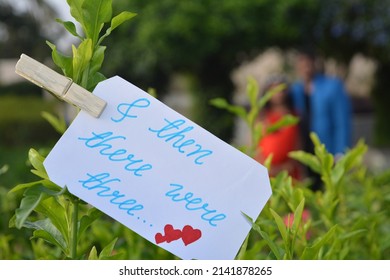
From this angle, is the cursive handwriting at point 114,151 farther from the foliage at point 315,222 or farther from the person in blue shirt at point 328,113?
the person in blue shirt at point 328,113

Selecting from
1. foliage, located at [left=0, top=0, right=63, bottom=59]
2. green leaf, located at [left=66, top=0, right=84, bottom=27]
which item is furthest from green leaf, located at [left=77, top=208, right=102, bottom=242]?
foliage, located at [left=0, top=0, right=63, bottom=59]

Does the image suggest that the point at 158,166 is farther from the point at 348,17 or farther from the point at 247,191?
the point at 348,17

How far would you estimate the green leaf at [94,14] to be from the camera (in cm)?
89

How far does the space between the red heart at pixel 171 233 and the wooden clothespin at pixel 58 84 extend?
0.56ft

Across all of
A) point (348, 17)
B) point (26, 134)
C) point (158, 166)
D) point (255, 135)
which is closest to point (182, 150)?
point (158, 166)

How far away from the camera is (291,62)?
1277cm

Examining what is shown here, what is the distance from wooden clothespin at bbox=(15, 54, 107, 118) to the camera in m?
0.87

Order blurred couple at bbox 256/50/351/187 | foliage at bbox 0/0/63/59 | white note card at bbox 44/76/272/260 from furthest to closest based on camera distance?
1. foliage at bbox 0/0/63/59
2. blurred couple at bbox 256/50/351/187
3. white note card at bbox 44/76/272/260

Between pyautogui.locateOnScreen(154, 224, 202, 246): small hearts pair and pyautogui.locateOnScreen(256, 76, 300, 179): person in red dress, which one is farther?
pyautogui.locateOnScreen(256, 76, 300, 179): person in red dress

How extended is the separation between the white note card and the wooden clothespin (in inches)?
0.6

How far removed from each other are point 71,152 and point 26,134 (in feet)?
31.9

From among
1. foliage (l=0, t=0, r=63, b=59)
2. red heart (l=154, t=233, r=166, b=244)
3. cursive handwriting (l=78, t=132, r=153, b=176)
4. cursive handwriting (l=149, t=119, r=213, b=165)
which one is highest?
foliage (l=0, t=0, r=63, b=59)

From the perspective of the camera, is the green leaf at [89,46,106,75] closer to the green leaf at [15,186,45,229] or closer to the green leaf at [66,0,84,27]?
the green leaf at [66,0,84,27]

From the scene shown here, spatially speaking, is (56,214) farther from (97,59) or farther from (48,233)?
(97,59)
